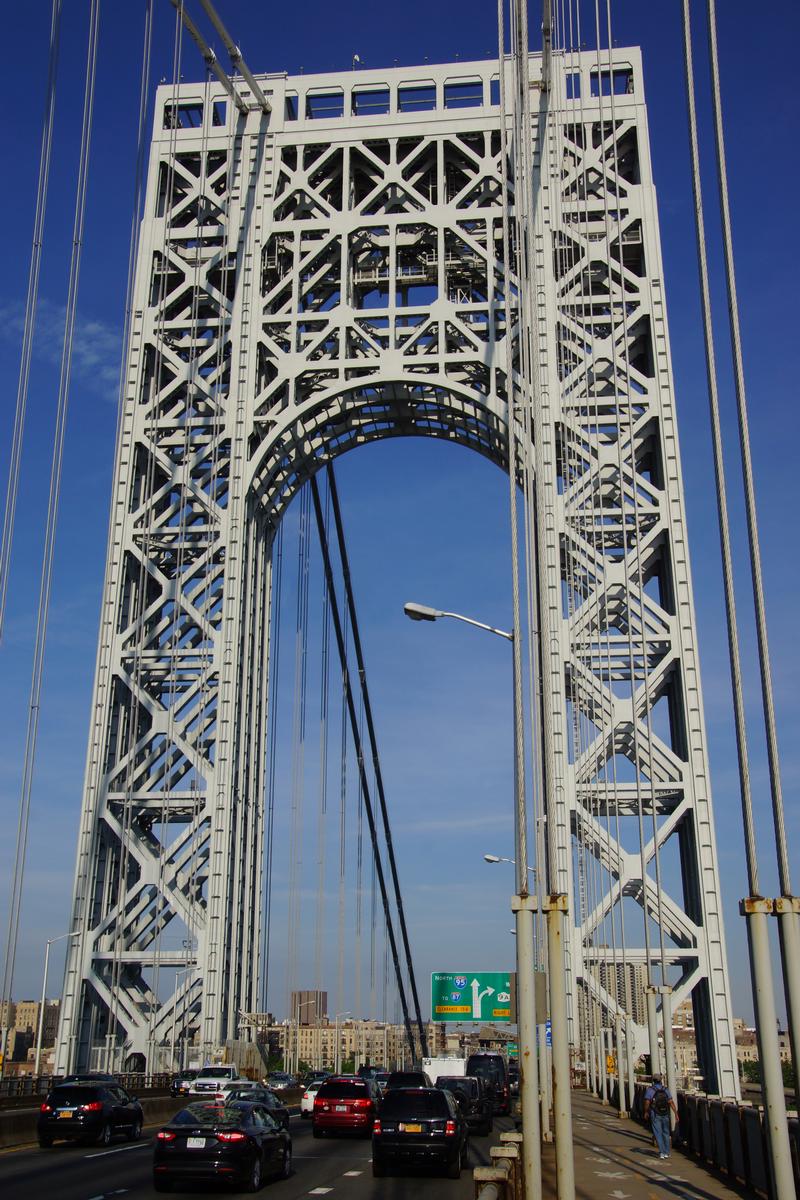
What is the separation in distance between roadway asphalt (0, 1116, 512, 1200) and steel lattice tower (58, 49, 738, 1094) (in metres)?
11.5

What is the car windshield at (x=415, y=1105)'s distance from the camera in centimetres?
2033

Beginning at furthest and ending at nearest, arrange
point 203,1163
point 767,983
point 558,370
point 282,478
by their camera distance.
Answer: point 282,478, point 558,370, point 203,1163, point 767,983

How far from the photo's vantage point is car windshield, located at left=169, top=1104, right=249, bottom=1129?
679 inches

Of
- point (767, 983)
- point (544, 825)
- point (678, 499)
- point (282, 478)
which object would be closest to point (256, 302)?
point (282, 478)

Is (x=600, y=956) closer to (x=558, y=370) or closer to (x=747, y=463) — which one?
(x=558, y=370)

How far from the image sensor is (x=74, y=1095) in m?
24.0

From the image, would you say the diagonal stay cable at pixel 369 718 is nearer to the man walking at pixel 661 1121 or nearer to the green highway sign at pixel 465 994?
the green highway sign at pixel 465 994

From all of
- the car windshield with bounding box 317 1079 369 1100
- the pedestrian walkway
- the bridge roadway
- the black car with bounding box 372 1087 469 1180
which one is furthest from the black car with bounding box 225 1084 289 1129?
the pedestrian walkway

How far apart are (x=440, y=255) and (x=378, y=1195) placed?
103ft

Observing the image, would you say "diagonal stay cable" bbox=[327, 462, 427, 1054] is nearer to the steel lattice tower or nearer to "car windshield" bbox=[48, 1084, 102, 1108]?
the steel lattice tower

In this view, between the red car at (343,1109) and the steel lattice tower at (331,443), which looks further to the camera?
the steel lattice tower at (331,443)

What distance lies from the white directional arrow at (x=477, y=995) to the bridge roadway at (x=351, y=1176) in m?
37.0

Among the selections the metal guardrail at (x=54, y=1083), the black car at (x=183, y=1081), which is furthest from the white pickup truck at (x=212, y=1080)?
the metal guardrail at (x=54, y=1083)

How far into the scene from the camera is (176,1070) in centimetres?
3666
